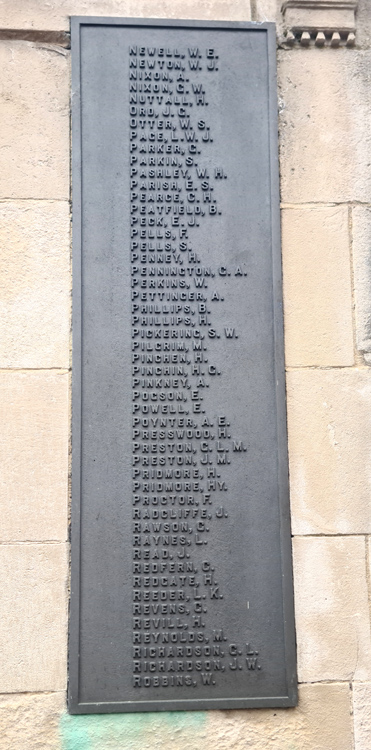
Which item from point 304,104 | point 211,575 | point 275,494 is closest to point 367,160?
point 304,104

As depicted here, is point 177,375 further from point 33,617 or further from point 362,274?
point 33,617

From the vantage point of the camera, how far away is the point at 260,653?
3.91 metres

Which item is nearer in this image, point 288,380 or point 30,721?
point 30,721

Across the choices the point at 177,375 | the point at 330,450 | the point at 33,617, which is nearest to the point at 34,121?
the point at 177,375

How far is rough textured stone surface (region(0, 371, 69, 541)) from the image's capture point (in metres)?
4.02

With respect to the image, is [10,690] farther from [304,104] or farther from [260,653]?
[304,104]

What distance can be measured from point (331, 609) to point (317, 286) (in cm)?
164

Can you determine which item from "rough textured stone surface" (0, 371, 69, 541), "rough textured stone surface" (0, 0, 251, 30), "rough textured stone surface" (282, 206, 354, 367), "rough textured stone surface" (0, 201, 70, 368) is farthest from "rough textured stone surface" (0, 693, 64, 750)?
"rough textured stone surface" (0, 0, 251, 30)

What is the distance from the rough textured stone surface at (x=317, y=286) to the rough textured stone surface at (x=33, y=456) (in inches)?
48.3

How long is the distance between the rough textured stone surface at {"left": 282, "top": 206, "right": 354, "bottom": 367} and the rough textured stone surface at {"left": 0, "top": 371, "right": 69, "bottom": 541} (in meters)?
1.23

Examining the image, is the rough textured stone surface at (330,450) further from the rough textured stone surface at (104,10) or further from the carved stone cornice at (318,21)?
the rough textured stone surface at (104,10)

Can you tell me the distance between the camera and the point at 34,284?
422 cm

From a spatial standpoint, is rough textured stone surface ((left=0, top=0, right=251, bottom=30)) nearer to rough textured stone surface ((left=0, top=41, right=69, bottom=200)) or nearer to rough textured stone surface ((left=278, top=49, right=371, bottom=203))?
rough textured stone surface ((left=0, top=41, right=69, bottom=200))

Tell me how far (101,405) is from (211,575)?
987 mm
